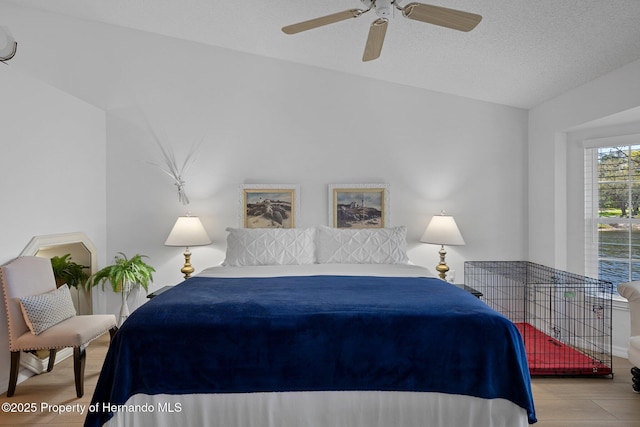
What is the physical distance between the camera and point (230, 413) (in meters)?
1.97

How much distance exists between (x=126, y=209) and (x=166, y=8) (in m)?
2.11

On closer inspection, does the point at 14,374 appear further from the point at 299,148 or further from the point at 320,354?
the point at 299,148

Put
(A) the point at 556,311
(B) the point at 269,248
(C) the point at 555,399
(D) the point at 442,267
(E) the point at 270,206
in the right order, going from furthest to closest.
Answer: (E) the point at 270,206, (D) the point at 442,267, (A) the point at 556,311, (B) the point at 269,248, (C) the point at 555,399

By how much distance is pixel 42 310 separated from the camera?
2.71 metres

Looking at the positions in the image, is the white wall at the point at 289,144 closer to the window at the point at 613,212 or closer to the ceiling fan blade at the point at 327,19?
the window at the point at 613,212

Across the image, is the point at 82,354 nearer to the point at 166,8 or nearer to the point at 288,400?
the point at 288,400

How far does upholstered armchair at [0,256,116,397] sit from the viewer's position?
2658 mm

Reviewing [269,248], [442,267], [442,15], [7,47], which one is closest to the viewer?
[7,47]

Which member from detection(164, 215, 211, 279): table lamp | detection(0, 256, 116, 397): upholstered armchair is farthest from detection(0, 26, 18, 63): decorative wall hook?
detection(164, 215, 211, 279): table lamp

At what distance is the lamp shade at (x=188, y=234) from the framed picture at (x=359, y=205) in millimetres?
1379

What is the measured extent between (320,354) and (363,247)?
5.72 feet

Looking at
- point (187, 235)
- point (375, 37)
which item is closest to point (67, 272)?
point (187, 235)

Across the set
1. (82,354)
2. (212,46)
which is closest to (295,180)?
(212,46)

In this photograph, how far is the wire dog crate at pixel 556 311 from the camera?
10.3ft
